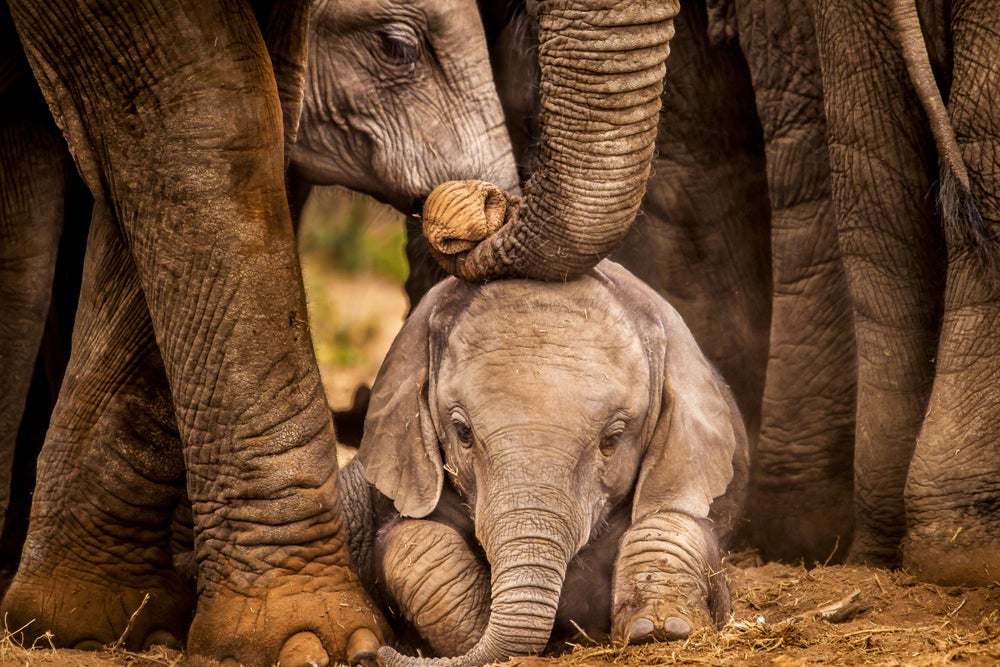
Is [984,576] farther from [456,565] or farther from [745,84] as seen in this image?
[745,84]

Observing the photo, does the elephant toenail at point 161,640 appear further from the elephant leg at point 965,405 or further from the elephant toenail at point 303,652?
the elephant leg at point 965,405

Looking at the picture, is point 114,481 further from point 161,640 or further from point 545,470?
point 545,470

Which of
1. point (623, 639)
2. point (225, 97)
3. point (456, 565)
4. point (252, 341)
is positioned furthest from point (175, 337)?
point (623, 639)

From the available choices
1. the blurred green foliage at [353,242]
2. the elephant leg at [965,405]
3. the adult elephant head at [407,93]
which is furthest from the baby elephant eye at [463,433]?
the blurred green foliage at [353,242]

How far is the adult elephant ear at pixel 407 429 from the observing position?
3.90m

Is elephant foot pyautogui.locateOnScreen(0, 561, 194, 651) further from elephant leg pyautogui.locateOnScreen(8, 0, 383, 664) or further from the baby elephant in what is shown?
the baby elephant

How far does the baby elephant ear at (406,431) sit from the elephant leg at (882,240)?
3.20 ft

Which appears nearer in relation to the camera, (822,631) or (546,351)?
(822,631)

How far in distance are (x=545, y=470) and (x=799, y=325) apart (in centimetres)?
142

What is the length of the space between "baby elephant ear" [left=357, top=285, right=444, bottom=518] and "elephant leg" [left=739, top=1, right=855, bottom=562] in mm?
1125

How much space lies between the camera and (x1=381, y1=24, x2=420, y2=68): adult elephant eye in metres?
4.98

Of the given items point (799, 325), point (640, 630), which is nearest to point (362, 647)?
point (640, 630)

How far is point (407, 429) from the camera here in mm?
3959

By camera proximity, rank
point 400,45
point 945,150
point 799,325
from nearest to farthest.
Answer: point 945,150 → point 799,325 → point 400,45
